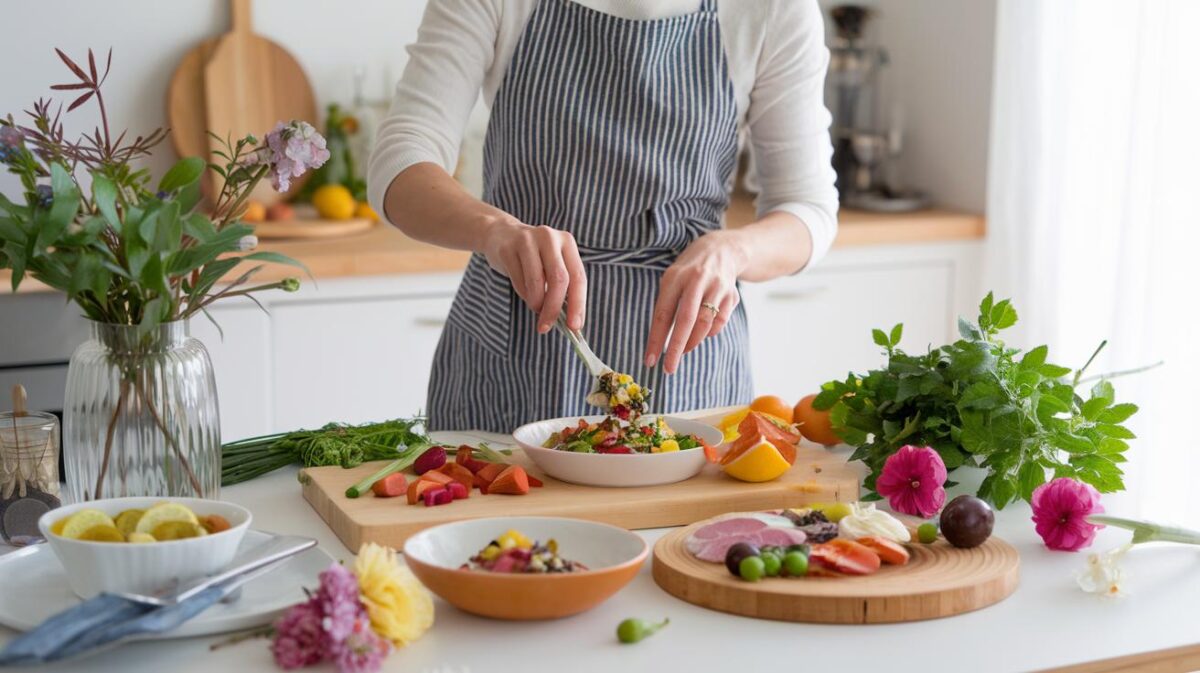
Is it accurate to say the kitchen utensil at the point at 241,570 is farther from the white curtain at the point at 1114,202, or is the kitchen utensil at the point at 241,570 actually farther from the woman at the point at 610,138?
the white curtain at the point at 1114,202

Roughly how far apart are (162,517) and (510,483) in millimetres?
367

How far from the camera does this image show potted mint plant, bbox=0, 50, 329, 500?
3.49 ft

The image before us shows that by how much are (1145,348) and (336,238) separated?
160cm

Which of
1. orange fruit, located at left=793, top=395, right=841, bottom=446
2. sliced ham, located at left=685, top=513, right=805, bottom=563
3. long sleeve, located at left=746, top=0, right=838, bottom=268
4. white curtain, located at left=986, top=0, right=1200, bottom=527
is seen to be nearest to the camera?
sliced ham, located at left=685, top=513, right=805, bottom=563

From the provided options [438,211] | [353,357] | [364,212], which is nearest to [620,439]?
[438,211]

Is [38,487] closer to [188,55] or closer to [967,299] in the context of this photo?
[188,55]

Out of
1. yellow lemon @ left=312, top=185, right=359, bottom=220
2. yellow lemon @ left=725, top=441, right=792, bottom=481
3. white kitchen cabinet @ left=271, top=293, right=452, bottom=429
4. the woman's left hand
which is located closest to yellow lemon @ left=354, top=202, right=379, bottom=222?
yellow lemon @ left=312, top=185, right=359, bottom=220

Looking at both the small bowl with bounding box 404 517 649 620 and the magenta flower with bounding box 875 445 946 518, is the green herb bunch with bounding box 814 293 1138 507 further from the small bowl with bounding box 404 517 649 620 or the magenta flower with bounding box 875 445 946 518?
the small bowl with bounding box 404 517 649 620

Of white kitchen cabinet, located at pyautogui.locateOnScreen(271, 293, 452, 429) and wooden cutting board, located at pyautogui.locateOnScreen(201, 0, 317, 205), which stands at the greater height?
wooden cutting board, located at pyautogui.locateOnScreen(201, 0, 317, 205)

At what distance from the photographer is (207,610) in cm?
101

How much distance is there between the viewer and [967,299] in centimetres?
309

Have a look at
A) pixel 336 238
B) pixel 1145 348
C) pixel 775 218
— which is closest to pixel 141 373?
pixel 775 218

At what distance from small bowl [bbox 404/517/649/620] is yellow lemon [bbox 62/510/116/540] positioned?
227mm

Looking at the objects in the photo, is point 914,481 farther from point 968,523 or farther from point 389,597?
point 389,597
